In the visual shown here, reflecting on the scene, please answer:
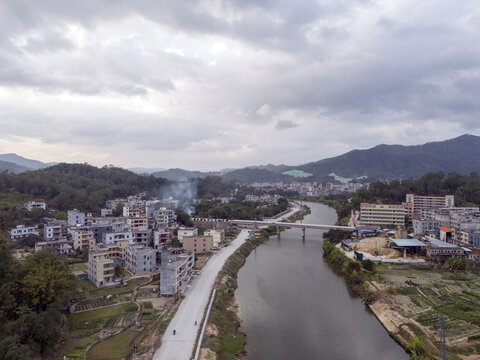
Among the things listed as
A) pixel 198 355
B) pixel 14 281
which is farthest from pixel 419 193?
pixel 14 281

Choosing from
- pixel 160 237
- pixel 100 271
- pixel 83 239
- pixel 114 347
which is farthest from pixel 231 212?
pixel 114 347

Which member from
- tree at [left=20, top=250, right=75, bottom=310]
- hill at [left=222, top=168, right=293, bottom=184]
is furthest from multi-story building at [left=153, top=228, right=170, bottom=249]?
hill at [left=222, top=168, right=293, bottom=184]

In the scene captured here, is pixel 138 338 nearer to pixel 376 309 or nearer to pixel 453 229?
pixel 376 309

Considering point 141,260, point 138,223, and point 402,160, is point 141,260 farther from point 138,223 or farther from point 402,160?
point 402,160

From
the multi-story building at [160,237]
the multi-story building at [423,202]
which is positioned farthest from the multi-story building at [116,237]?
the multi-story building at [423,202]

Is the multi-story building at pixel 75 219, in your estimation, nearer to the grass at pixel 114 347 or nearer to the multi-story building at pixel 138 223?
the multi-story building at pixel 138 223

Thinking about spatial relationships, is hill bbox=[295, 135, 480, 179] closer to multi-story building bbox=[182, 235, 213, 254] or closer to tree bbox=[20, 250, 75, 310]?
multi-story building bbox=[182, 235, 213, 254]
